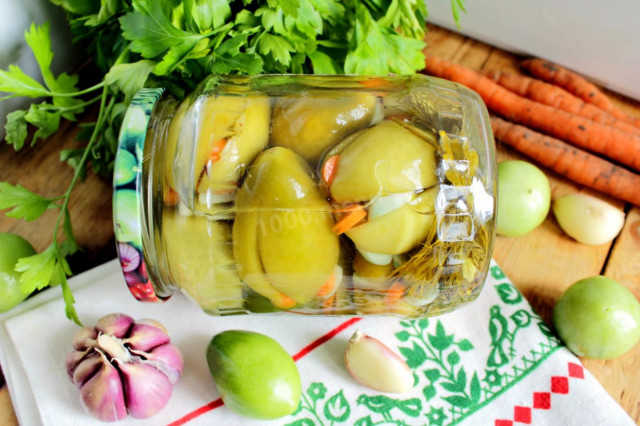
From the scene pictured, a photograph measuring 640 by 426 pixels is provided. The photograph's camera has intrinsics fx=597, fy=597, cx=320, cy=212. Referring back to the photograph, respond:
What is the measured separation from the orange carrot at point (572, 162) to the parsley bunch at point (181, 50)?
20 centimetres

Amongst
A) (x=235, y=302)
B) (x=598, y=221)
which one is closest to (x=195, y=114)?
(x=235, y=302)

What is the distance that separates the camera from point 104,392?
2.02 feet

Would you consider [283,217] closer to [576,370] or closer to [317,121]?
[317,121]

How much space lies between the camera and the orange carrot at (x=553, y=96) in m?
0.89

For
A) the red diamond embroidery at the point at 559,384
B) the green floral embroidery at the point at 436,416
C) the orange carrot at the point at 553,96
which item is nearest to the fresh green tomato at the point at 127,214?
the green floral embroidery at the point at 436,416

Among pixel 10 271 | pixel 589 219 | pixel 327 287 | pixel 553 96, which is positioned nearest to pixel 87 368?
pixel 10 271

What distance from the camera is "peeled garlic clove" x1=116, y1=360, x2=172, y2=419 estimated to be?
623 mm

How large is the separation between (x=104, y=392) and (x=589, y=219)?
2.06 ft

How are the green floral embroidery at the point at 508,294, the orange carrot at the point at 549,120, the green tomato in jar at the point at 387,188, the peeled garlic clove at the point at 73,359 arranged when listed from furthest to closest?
the orange carrot at the point at 549,120 < the green floral embroidery at the point at 508,294 < the peeled garlic clove at the point at 73,359 < the green tomato in jar at the point at 387,188

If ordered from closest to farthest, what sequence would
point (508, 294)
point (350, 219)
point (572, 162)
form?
1. point (350, 219)
2. point (508, 294)
3. point (572, 162)

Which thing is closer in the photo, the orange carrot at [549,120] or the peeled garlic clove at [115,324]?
the peeled garlic clove at [115,324]

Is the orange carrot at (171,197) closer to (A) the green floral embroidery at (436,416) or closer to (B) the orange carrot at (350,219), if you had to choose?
(B) the orange carrot at (350,219)

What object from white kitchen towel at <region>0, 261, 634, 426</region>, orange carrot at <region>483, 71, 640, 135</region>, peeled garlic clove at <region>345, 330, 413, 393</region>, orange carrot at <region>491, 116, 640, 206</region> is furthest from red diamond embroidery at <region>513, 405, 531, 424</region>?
orange carrot at <region>483, 71, 640, 135</region>

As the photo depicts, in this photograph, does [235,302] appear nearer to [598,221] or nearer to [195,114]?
[195,114]
